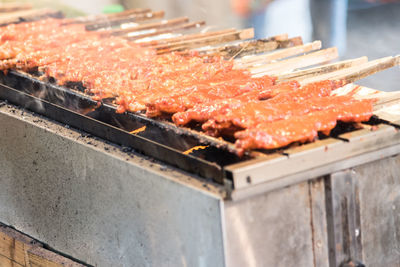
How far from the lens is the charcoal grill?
8.98 feet

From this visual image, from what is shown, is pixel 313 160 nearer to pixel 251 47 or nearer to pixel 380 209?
pixel 380 209

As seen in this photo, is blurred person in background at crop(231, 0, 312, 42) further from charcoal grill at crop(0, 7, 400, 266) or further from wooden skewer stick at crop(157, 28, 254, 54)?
charcoal grill at crop(0, 7, 400, 266)

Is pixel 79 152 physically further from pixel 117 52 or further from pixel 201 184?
pixel 117 52

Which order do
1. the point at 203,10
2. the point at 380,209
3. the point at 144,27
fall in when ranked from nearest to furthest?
1. the point at 380,209
2. the point at 144,27
3. the point at 203,10

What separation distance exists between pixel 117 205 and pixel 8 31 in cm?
334

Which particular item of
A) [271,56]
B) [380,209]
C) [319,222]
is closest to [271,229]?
[319,222]

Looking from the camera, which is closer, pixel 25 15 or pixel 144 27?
pixel 144 27

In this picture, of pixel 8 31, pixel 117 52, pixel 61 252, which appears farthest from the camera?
pixel 8 31

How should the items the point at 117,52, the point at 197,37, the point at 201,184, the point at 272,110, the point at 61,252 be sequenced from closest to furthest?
the point at 201,184
the point at 272,110
the point at 61,252
the point at 117,52
the point at 197,37

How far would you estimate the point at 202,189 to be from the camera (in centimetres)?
277

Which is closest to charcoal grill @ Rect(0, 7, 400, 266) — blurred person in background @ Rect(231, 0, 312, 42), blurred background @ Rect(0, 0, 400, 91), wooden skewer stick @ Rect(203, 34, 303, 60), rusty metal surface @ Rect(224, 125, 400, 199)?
rusty metal surface @ Rect(224, 125, 400, 199)

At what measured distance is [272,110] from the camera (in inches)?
122

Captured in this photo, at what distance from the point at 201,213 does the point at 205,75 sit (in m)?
1.54

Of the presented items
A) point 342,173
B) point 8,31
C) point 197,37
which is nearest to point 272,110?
point 342,173
